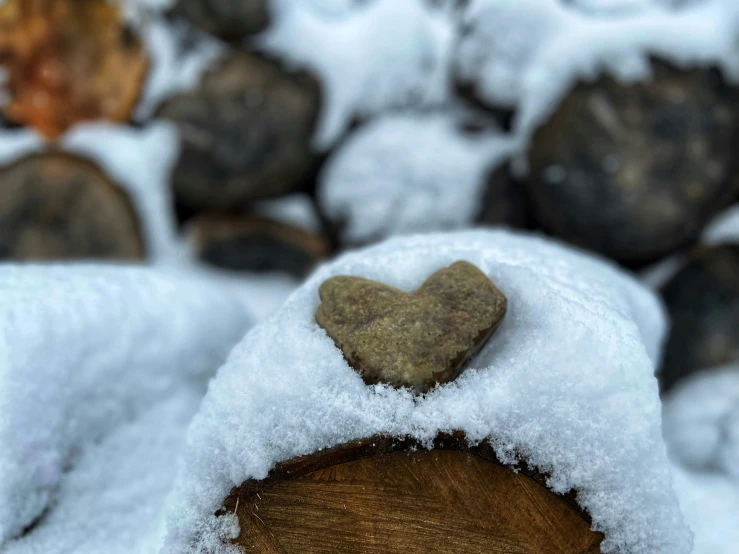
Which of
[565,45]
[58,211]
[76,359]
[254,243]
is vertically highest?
[565,45]

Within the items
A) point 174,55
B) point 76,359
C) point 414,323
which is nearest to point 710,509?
point 414,323

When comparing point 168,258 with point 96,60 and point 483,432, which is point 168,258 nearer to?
point 96,60

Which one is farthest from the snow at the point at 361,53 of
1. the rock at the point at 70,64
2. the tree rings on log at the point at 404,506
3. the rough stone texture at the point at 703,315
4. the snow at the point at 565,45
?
the tree rings on log at the point at 404,506

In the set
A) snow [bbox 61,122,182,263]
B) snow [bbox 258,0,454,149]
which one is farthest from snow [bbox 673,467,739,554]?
snow [bbox 61,122,182,263]

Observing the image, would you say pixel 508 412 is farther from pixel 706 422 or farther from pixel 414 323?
pixel 706 422

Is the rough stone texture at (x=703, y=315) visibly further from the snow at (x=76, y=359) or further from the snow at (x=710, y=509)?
the snow at (x=76, y=359)

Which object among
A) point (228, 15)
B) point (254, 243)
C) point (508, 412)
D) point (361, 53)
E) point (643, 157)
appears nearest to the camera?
point (508, 412)

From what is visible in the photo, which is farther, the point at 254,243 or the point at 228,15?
the point at 254,243
